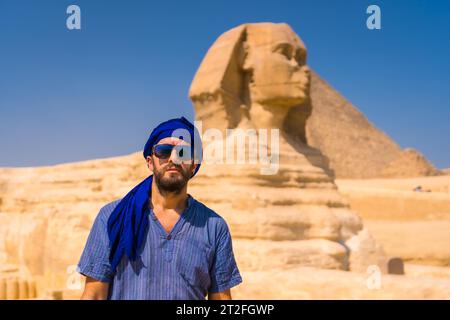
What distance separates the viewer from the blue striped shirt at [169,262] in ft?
7.02

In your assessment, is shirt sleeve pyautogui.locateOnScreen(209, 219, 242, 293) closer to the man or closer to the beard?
the man

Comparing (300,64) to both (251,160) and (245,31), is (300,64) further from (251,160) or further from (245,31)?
(251,160)

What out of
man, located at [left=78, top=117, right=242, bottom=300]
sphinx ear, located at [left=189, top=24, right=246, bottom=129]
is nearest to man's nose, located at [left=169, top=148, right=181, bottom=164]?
man, located at [left=78, top=117, right=242, bottom=300]

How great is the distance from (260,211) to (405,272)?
2.87m

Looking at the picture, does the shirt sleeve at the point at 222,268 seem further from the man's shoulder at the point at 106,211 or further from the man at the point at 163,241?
the man's shoulder at the point at 106,211

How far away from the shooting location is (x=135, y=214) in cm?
221

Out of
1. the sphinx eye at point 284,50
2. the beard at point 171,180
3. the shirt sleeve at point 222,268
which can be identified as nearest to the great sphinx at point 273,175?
the sphinx eye at point 284,50

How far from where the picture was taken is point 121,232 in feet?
7.07

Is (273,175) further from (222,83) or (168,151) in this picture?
(168,151)

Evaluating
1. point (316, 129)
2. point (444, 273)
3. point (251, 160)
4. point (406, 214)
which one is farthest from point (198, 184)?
point (316, 129)

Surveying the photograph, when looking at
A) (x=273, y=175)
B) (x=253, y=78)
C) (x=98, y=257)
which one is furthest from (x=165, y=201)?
(x=253, y=78)

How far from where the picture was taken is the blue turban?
2.13 m

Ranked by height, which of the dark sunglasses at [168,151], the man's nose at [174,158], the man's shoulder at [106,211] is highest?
the dark sunglasses at [168,151]

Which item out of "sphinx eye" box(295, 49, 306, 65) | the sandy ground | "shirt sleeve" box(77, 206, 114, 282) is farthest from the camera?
the sandy ground
